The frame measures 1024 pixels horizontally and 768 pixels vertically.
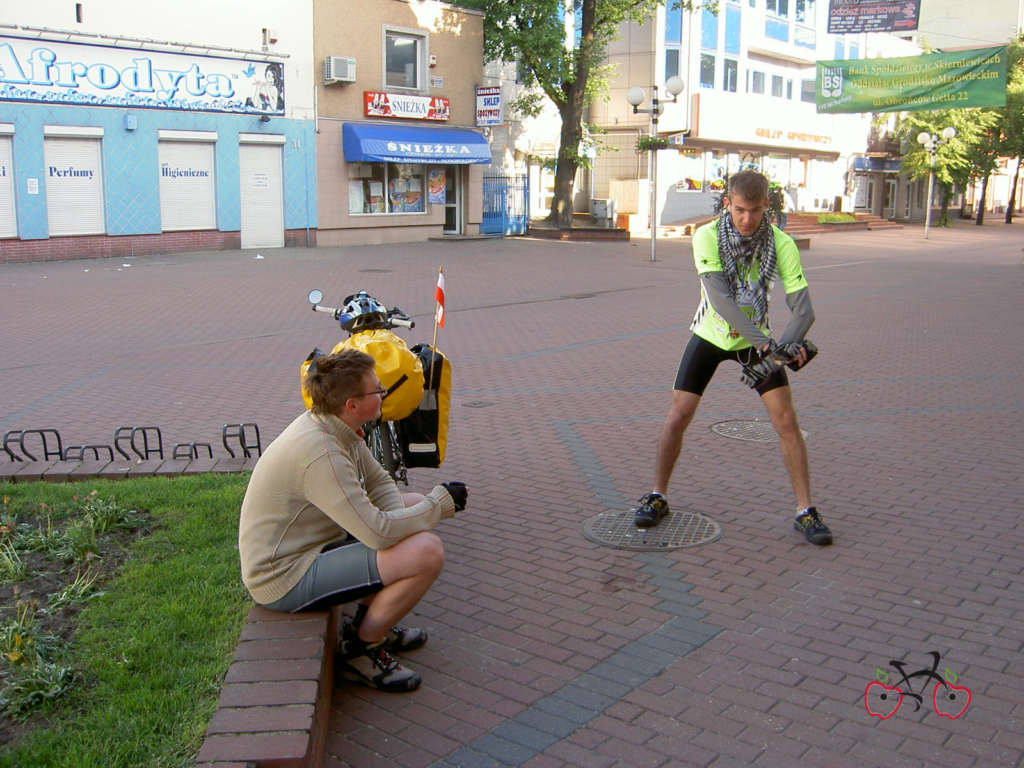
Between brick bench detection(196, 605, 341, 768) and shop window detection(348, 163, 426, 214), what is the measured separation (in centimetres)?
2496

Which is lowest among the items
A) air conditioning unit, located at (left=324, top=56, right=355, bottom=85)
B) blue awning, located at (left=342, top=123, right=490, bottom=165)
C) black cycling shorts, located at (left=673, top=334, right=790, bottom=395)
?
black cycling shorts, located at (left=673, top=334, right=790, bottom=395)

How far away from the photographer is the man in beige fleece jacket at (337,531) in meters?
3.41

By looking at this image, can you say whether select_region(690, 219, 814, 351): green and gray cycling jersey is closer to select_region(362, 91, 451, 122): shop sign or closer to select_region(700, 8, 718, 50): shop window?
select_region(362, 91, 451, 122): shop sign

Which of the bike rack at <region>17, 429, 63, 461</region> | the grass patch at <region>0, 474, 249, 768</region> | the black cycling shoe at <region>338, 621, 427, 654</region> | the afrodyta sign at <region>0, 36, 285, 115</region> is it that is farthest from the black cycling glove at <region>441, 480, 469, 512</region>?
the afrodyta sign at <region>0, 36, 285, 115</region>

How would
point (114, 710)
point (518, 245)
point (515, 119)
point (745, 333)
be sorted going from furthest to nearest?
point (515, 119)
point (518, 245)
point (745, 333)
point (114, 710)

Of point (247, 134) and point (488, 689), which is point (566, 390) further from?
point (247, 134)

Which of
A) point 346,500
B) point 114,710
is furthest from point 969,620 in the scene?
point 114,710

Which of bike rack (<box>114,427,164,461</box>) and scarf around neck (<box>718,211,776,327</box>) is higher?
scarf around neck (<box>718,211,776,327</box>)

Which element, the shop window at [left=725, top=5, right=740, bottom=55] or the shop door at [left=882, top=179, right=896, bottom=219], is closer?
the shop window at [left=725, top=5, right=740, bottom=55]

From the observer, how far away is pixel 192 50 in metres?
23.3

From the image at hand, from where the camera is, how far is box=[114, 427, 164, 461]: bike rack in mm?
5914

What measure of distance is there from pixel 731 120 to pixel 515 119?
970 centimetres

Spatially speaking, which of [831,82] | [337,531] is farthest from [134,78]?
[337,531]

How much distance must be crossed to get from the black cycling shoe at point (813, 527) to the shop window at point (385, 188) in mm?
23827
